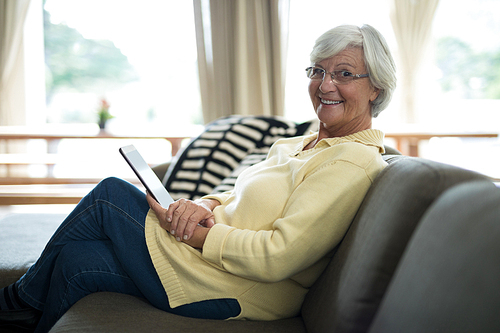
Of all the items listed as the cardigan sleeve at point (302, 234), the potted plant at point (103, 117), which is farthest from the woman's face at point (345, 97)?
the potted plant at point (103, 117)

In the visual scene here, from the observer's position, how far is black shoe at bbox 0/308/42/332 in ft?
3.90

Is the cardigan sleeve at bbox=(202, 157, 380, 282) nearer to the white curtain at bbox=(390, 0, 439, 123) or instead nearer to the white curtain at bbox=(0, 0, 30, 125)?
the white curtain at bbox=(390, 0, 439, 123)

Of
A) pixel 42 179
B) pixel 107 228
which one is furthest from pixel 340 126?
pixel 42 179

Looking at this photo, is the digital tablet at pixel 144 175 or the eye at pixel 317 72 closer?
the digital tablet at pixel 144 175

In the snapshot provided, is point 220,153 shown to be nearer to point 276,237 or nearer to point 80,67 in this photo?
point 276,237

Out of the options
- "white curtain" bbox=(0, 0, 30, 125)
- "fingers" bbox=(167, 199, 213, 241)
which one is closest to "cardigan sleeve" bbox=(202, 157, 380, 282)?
"fingers" bbox=(167, 199, 213, 241)

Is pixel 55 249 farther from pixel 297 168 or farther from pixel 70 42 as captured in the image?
pixel 70 42

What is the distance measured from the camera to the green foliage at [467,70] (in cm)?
399

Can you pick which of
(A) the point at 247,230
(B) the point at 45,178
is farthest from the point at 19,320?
(B) the point at 45,178

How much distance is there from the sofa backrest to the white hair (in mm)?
403

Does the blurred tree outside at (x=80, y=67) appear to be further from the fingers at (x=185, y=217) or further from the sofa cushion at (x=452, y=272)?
the sofa cushion at (x=452, y=272)

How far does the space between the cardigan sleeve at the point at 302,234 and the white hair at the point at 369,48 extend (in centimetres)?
37

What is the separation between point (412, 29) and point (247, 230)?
10.8ft

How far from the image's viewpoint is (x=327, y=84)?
1.22m
